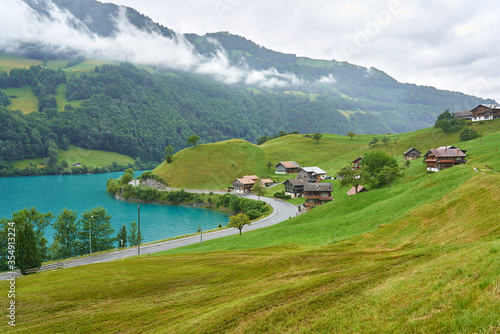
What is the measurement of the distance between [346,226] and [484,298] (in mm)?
30646

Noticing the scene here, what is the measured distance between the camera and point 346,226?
39031 mm

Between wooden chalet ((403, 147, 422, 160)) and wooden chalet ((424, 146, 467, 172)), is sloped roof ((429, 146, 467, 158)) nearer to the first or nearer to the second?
wooden chalet ((424, 146, 467, 172))

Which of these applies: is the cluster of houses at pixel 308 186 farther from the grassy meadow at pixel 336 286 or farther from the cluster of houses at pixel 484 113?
the cluster of houses at pixel 484 113

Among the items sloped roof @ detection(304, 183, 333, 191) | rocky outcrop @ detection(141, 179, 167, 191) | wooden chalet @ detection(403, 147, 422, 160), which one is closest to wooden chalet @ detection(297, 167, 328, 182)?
sloped roof @ detection(304, 183, 333, 191)

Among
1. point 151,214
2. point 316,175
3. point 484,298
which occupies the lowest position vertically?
point 151,214

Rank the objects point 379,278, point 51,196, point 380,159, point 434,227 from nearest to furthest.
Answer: point 379,278 < point 434,227 < point 380,159 < point 51,196

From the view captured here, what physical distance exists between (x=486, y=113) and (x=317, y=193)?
10168 cm

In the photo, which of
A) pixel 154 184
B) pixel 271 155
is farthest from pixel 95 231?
pixel 271 155

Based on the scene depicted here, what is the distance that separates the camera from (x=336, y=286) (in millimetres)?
15484

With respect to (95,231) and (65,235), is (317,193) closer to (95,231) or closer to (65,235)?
(95,231)

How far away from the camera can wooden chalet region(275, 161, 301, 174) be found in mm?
146125

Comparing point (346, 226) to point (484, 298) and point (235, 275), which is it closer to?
point (235, 275)

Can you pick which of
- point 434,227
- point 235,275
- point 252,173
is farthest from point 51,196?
point 434,227

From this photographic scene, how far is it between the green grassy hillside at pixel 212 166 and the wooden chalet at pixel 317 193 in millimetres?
60500
